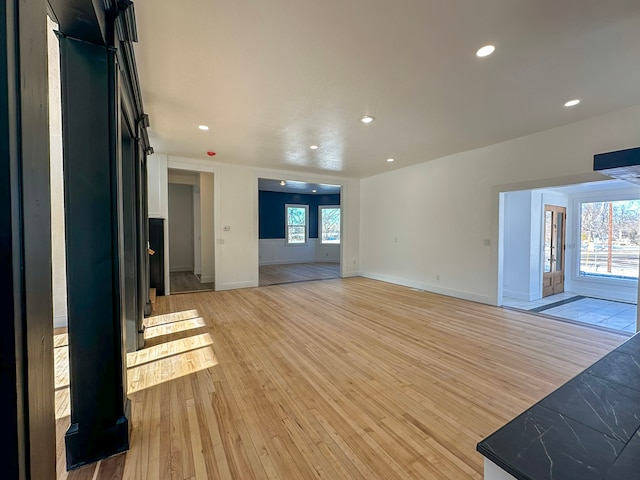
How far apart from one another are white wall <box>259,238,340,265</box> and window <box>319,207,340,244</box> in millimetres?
284

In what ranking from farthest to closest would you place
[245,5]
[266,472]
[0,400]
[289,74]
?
[289,74] < [245,5] < [266,472] < [0,400]

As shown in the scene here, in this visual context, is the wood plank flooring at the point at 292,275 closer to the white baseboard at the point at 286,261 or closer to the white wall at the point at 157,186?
the white baseboard at the point at 286,261

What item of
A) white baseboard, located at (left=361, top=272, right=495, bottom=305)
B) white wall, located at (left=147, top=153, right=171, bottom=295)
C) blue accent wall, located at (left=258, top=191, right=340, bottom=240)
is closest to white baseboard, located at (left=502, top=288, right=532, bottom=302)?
white baseboard, located at (left=361, top=272, right=495, bottom=305)

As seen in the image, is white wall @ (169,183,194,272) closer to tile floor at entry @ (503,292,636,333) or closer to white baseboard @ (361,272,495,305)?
white baseboard @ (361,272,495,305)

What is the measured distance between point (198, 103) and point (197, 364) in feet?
9.27

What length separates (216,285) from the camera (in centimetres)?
615

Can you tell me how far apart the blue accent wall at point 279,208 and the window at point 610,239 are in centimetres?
745

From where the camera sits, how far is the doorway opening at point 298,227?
10656 millimetres

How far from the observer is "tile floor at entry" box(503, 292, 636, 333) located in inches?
167

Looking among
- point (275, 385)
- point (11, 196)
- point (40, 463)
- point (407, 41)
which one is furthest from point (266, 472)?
point (407, 41)

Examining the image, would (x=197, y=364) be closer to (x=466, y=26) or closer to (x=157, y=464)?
(x=157, y=464)

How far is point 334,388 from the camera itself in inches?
94.3

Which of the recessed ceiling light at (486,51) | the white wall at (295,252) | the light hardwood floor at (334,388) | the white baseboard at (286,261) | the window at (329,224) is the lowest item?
the light hardwood floor at (334,388)

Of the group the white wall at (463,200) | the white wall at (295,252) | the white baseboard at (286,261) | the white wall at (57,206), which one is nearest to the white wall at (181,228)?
the white wall at (295,252)
